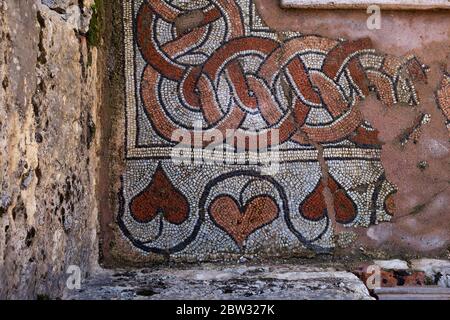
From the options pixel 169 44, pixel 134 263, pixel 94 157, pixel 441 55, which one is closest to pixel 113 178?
pixel 94 157

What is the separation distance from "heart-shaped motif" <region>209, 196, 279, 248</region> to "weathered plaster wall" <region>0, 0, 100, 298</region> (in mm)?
506

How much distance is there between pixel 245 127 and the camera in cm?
268

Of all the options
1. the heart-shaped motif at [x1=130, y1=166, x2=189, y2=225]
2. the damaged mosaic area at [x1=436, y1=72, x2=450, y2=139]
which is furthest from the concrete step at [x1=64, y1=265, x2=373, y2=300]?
the damaged mosaic area at [x1=436, y1=72, x2=450, y2=139]

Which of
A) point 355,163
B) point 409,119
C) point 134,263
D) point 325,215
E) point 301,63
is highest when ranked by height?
point 301,63

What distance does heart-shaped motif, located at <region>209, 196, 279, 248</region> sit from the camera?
2609 millimetres

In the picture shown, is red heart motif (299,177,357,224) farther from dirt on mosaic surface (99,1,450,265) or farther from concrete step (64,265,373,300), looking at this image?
concrete step (64,265,373,300)

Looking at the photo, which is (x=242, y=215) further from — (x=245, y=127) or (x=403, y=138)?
(x=403, y=138)

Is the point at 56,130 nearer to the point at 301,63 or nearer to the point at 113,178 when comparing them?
the point at 113,178

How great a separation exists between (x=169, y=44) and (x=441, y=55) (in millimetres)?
1176

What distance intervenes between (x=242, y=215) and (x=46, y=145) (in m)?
1.00

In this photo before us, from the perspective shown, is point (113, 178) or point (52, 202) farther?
point (113, 178)
